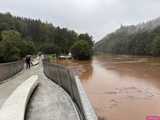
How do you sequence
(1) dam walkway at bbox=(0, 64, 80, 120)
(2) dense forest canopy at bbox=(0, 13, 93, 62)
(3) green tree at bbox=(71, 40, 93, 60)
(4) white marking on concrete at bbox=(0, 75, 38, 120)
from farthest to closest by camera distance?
1. (2) dense forest canopy at bbox=(0, 13, 93, 62)
2. (3) green tree at bbox=(71, 40, 93, 60)
3. (1) dam walkway at bbox=(0, 64, 80, 120)
4. (4) white marking on concrete at bbox=(0, 75, 38, 120)

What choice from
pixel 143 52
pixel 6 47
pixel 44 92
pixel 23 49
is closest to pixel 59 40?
pixel 143 52

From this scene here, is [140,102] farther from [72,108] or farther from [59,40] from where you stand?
[59,40]

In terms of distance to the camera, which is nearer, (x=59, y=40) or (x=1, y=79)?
(x=1, y=79)

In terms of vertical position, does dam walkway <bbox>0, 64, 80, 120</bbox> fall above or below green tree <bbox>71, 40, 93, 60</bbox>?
below

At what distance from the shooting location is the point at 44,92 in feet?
27.0

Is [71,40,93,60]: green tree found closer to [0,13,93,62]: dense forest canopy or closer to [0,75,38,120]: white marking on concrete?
[0,13,93,62]: dense forest canopy

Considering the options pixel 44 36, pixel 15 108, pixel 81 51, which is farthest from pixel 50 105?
pixel 44 36

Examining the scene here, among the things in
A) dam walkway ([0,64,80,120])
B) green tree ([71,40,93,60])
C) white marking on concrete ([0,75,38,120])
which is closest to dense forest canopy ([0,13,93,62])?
green tree ([71,40,93,60])

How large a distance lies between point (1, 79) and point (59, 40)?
247 feet

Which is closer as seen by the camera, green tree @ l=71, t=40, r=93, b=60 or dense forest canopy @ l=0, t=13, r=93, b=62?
green tree @ l=71, t=40, r=93, b=60

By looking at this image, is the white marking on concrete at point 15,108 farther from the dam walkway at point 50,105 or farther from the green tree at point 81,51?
the green tree at point 81,51

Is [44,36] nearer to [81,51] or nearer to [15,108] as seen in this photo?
[81,51]

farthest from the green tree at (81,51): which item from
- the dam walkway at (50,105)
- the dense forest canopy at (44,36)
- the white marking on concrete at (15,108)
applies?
the white marking on concrete at (15,108)

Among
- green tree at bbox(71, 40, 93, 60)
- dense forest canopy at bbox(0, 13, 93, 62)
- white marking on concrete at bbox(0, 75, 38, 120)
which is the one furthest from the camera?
dense forest canopy at bbox(0, 13, 93, 62)
